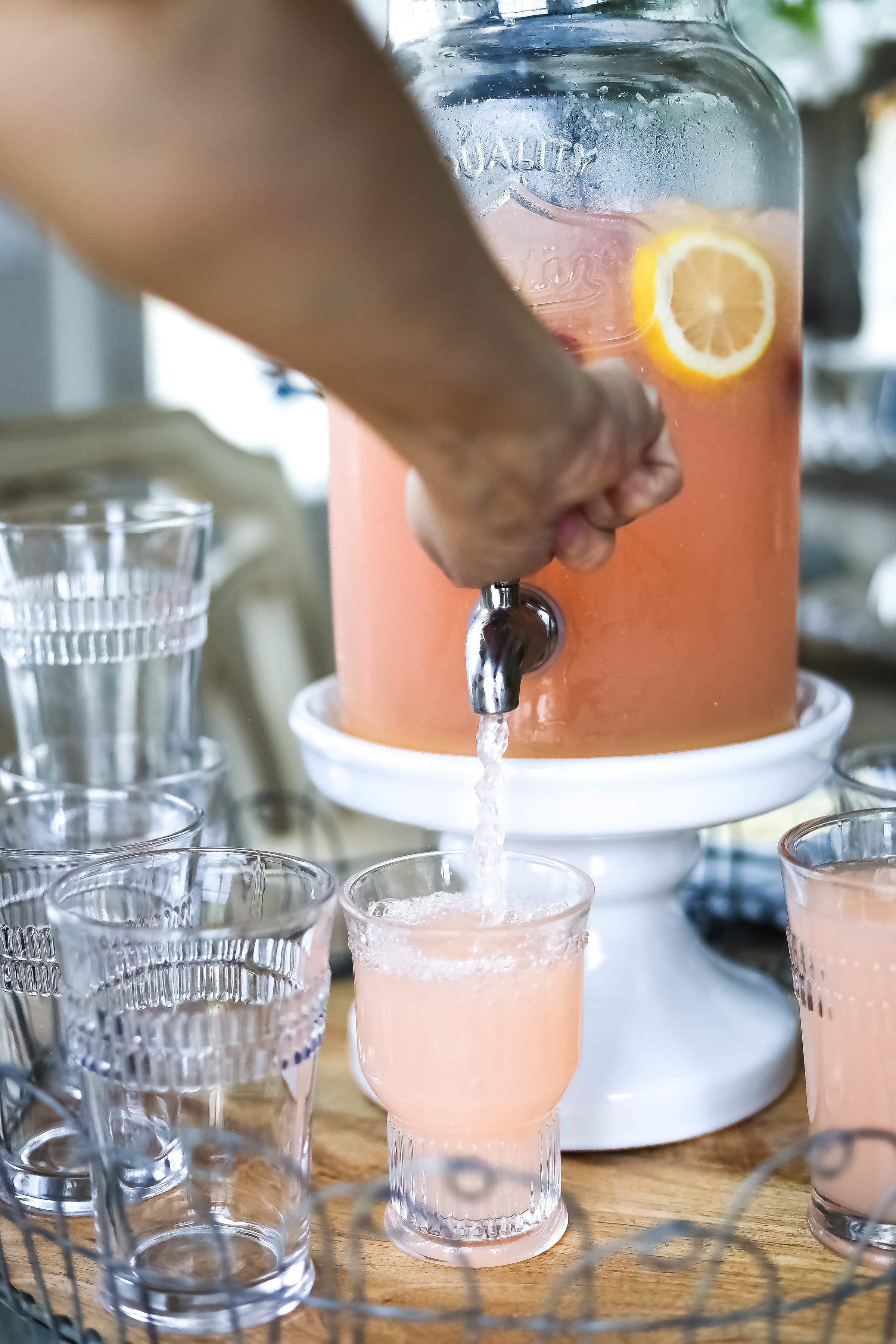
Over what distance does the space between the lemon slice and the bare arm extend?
0.22 meters

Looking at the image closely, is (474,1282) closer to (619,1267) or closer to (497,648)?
(619,1267)

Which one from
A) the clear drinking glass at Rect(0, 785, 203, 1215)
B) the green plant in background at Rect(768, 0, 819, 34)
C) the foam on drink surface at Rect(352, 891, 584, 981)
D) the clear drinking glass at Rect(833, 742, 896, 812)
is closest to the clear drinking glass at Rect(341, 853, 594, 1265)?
the foam on drink surface at Rect(352, 891, 584, 981)

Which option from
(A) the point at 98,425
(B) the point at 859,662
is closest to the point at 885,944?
(A) the point at 98,425

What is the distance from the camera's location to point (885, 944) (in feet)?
1.80

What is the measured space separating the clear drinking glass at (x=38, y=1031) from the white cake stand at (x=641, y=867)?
0.35 feet

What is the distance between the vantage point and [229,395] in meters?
2.22

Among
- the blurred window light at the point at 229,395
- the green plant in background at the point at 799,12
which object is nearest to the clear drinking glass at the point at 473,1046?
the green plant in background at the point at 799,12

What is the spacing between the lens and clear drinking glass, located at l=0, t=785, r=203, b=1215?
63cm

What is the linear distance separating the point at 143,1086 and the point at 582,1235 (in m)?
0.20

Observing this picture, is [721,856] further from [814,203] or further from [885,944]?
[814,203]

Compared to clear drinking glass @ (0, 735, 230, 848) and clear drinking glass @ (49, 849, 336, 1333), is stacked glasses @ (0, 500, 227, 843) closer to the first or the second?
clear drinking glass @ (0, 735, 230, 848)

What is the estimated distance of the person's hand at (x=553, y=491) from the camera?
46 centimetres

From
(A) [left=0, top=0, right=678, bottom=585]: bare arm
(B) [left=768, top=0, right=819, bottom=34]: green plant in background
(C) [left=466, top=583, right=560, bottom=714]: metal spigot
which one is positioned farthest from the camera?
(B) [left=768, top=0, right=819, bottom=34]: green plant in background

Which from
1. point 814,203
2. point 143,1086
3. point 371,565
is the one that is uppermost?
point 814,203
